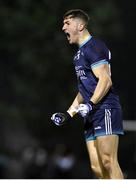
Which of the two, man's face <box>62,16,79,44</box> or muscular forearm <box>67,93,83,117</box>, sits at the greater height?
man's face <box>62,16,79,44</box>

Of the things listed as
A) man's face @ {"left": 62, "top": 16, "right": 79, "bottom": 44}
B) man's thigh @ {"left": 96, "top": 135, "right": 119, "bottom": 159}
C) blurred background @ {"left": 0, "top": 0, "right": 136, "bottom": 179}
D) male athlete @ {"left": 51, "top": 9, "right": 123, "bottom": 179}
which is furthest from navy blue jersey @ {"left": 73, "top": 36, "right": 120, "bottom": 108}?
blurred background @ {"left": 0, "top": 0, "right": 136, "bottom": 179}

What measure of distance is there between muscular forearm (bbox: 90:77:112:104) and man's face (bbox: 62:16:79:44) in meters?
0.64

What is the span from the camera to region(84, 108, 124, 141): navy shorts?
8.95 m

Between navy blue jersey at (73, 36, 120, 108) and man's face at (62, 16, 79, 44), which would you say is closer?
navy blue jersey at (73, 36, 120, 108)

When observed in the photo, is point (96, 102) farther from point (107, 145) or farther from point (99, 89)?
point (107, 145)

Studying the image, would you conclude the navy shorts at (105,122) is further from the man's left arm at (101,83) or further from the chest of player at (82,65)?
the chest of player at (82,65)

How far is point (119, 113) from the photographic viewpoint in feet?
29.8

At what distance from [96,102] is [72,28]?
915mm

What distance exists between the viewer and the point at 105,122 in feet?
29.4

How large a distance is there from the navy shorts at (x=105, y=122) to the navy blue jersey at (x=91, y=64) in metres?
0.07

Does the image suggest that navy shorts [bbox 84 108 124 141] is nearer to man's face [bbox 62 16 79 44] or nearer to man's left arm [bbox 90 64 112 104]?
man's left arm [bbox 90 64 112 104]

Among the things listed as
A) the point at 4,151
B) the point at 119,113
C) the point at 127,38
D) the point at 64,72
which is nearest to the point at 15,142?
the point at 4,151

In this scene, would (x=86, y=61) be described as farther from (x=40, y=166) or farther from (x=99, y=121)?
(x=40, y=166)

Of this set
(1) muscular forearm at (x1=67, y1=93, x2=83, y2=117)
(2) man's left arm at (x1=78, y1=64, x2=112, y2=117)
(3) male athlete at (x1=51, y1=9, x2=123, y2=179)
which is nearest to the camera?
(2) man's left arm at (x1=78, y1=64, x2=112, y2=117)
